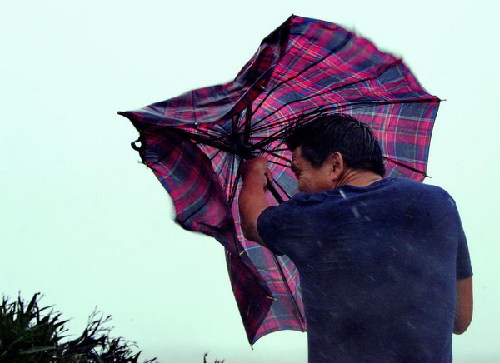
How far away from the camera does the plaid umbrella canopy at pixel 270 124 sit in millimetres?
3543

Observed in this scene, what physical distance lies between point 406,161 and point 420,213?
7.25 feet

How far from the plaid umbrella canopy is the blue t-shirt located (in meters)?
0.95

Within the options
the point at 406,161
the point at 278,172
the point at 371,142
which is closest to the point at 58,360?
the point at 278,172

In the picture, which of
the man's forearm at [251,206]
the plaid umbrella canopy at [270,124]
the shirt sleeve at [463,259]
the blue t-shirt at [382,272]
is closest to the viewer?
the blue t-shirt at [382,272]

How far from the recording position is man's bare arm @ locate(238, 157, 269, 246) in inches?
120

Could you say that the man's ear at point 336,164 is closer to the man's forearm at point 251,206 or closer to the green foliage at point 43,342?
the man's forearm at point 251,206

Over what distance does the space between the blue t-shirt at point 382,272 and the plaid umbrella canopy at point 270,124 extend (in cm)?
95

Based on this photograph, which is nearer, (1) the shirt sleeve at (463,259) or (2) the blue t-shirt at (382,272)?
(2) the blue t-shirt at (382,272)

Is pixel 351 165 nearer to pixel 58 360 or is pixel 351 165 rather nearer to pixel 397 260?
pixel 397 260

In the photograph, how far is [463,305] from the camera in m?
2.96

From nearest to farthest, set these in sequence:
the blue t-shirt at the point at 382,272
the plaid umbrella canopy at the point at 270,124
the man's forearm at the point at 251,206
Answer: the blue t-shirt at the point at 382,272 < the man's forearm at the point at 251,206 < the plaid umbrella canopy at the point at 270,124

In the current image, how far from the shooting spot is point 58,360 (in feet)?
23.7

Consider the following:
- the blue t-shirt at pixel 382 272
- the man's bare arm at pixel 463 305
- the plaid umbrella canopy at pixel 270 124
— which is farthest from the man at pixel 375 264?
the plaid umbrella canopy at pixel 270 124

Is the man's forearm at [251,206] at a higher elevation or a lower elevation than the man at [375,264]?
higher
